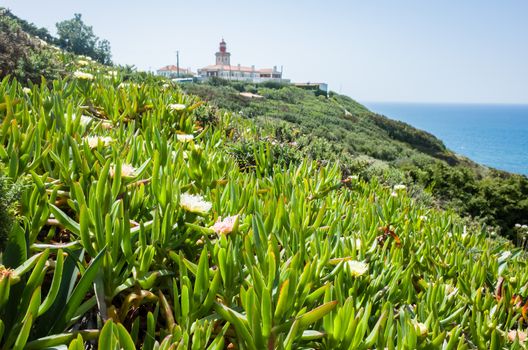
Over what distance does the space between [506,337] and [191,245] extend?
112 centimetres

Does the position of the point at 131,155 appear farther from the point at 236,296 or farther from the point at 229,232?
the point at 236,296

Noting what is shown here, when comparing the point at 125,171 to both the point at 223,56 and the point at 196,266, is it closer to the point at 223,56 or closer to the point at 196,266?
the point at 196,266

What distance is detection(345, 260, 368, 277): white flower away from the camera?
1.34 meters

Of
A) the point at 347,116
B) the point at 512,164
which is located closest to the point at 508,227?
the point at 347,116

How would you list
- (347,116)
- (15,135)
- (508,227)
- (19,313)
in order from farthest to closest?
(347,116)
(508,227)
(15,135)
(19,313)

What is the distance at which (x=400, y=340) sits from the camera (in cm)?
108

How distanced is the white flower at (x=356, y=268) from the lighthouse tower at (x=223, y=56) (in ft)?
348

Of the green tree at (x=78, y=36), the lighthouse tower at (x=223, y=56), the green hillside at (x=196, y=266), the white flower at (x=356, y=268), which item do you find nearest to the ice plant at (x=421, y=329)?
the green hillside at (x=196, y=266)

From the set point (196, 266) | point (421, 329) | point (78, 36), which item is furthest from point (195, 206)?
point (78, 36)

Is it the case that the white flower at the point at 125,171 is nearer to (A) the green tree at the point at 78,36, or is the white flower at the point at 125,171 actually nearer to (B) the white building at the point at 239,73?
(A) the green tree at the point at 78,36

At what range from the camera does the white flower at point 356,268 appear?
4.41 ft

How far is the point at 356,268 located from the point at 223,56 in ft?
353

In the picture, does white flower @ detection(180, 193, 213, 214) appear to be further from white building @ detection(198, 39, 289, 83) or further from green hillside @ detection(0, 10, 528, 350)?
white building @ detection(198, 39, 289, 83)

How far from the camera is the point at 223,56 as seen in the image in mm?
104625
